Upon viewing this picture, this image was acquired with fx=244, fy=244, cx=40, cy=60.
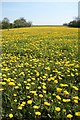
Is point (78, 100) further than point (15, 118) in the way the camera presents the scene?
Yes

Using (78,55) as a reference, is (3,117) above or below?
below

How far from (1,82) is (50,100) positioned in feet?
3.28

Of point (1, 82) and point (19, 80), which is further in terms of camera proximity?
point (19, 80)

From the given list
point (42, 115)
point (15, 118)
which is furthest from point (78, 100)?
point (15, 118)

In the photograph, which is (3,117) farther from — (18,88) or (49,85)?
(49,85)

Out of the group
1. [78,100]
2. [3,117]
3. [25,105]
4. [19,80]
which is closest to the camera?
[3,117]

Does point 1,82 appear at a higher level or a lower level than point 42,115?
higher

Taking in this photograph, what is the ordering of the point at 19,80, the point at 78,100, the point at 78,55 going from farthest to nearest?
the point at 78,55 < the point at 19,80 < the point at 78,100

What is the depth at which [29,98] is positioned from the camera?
408 cm

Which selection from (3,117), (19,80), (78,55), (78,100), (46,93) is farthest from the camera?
(78,55)

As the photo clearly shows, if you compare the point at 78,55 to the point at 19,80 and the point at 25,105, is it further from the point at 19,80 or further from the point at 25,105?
the point at 25,105

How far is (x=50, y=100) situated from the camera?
4.03 metres

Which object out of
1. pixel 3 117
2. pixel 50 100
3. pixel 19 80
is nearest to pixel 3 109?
pixel 3 117

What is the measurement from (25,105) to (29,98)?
22 centimetres
